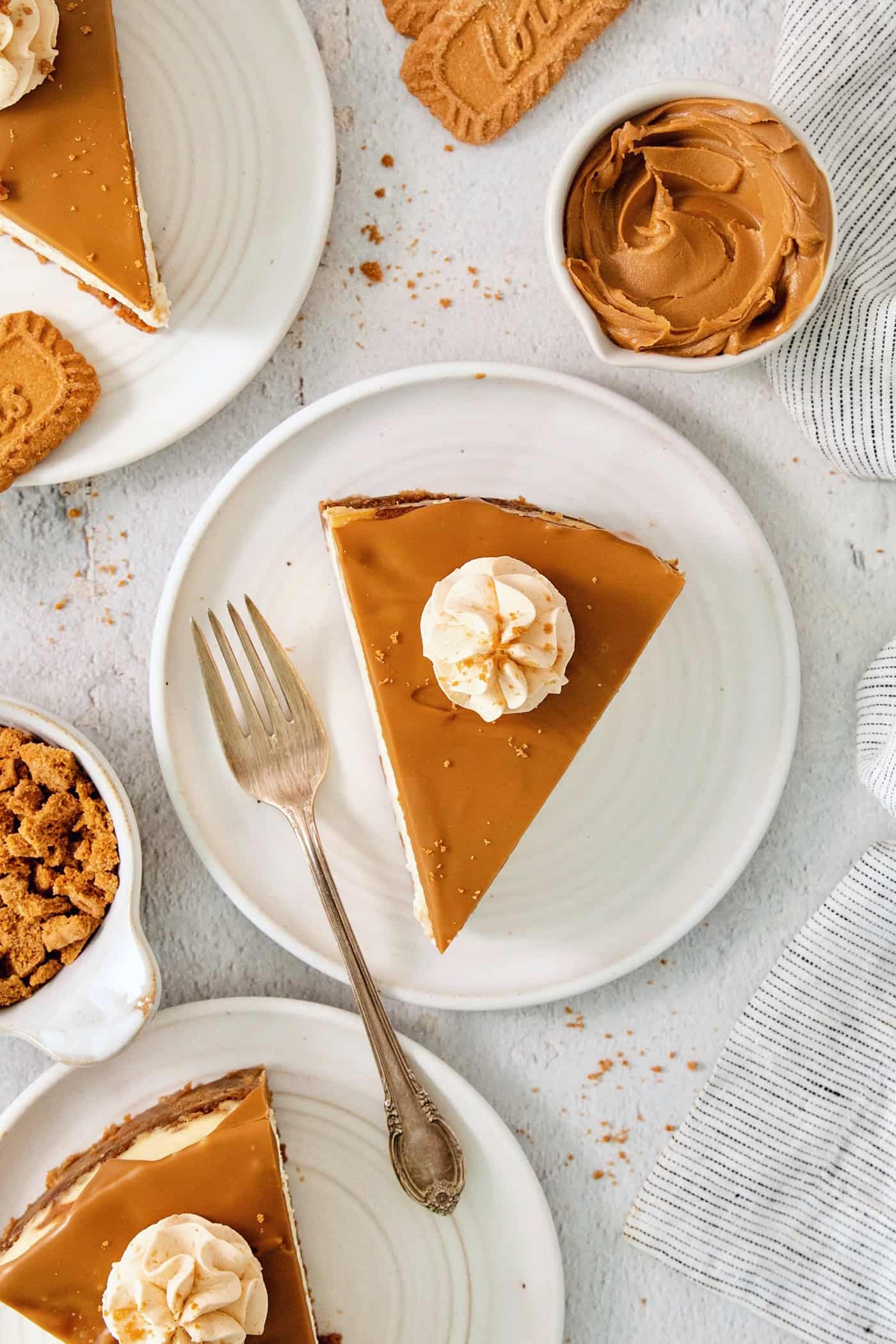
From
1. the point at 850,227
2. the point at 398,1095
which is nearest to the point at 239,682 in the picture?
the point at 398,1095

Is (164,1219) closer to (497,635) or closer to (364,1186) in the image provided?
(364,1186)

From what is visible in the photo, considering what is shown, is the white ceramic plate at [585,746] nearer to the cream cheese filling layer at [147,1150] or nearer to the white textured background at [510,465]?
the white textured background at [510,465]

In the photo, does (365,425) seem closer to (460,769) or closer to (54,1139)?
(460,769)

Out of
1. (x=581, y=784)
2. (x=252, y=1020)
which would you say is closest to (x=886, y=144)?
(x=581, y=784)

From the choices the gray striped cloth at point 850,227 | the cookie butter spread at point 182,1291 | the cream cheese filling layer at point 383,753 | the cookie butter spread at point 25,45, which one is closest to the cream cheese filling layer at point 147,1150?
the cookie butter spread at point 182,1291

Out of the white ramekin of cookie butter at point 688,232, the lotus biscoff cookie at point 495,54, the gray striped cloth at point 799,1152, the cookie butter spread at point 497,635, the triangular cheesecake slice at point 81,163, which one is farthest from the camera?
the gray striped cloth at point 799,1152

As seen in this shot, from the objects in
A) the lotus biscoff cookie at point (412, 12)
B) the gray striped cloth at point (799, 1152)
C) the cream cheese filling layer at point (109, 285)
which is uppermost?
the lotus biscoff cookie at point (412, 12)

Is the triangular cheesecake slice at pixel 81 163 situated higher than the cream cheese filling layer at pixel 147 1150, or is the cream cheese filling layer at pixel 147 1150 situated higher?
the triangular cheesecake slice at pixel 81 163
